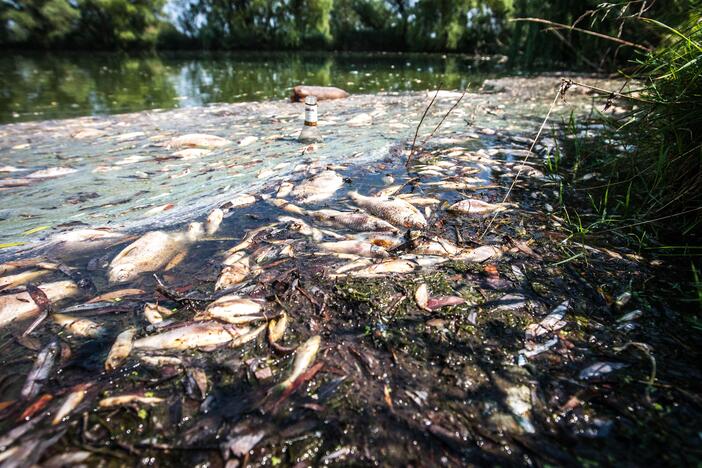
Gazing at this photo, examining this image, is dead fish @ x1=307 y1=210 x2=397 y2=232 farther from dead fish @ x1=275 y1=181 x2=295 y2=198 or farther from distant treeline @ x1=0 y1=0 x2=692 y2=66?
distant treeline @ x1=0 y1=0 x2=692 y2=66

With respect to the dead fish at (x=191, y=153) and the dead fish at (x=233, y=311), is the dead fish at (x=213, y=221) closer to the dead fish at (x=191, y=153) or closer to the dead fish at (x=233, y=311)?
the dead fish at (x=233, y=311)

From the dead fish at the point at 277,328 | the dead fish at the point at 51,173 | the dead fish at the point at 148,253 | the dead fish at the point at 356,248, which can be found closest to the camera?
the dead fish at the point at 277,328

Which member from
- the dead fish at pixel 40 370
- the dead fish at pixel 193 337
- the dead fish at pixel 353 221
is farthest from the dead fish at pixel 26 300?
the dead fish at pixel 353 221

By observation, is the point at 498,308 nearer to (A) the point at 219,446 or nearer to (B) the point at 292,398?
(B) the point at 292,398

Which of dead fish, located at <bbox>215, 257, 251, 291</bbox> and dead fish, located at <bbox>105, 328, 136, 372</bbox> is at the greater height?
dead fish, located at <bbox>215, 257, 251, 291</bbox>

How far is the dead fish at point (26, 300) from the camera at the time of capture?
139 centimetres

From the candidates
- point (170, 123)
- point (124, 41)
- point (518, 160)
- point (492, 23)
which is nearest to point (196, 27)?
point (124, 41)

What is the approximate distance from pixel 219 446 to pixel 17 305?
1.15 meters

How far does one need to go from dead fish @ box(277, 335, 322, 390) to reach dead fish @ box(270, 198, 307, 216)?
1.17m

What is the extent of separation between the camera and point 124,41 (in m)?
30.8

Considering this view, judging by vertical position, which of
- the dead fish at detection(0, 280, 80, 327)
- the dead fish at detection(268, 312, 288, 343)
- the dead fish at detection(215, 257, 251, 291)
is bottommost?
the dead fish at detection(0, 280, 80, 327)

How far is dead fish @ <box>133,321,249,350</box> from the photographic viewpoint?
1.24m

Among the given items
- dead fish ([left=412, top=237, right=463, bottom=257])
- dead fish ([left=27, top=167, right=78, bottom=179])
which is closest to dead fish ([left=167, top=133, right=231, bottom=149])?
dead fish ([left=27, top=167, right=78, bottom=179])

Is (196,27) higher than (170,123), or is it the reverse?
(196,27)
